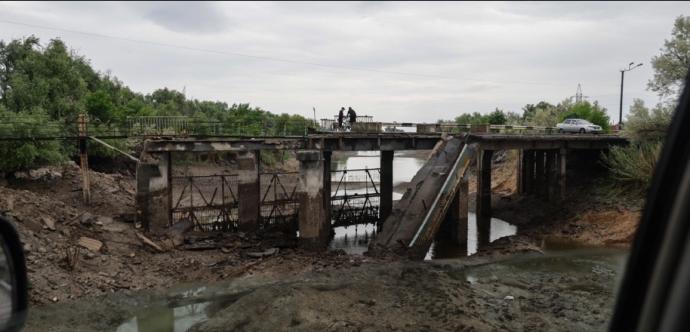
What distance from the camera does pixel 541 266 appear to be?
1955cm

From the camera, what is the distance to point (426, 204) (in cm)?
1995

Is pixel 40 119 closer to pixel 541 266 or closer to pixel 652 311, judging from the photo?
pixel 541 266

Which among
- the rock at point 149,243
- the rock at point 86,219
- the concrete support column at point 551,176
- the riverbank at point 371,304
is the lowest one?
the riverbank at point 371,304

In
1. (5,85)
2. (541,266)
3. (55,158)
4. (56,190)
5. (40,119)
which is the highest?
(5,85)

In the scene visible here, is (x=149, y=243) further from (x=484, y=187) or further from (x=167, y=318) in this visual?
(x=484, y=187)

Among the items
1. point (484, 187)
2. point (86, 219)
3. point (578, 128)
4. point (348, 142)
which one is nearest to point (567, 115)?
point (578, 128)

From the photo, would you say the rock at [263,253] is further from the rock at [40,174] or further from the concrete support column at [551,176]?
the concrete support column at [551,176]

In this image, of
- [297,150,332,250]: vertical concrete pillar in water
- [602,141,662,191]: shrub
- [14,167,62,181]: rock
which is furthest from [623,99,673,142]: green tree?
[14,167,62,181]: rock

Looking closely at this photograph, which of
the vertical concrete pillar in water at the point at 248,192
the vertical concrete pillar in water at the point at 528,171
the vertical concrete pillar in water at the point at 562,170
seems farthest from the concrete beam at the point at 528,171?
the vertical concrete pillar in water at the point at 248,192

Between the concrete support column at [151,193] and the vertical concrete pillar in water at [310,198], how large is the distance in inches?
253

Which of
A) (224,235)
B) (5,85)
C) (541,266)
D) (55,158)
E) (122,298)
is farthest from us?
(5,85)

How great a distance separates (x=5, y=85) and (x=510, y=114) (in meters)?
71.4

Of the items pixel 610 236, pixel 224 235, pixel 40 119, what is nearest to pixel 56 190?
pixel 40 119

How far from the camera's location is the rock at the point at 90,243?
55.8ft
